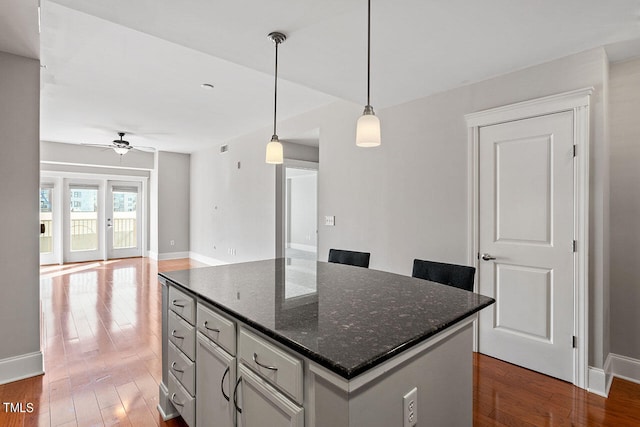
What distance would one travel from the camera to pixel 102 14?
2.01 m

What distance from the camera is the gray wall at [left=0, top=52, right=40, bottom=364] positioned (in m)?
2.53

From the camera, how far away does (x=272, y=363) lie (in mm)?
1184

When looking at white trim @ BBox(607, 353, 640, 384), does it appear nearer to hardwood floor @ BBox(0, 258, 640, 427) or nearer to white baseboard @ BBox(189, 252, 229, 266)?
hardwood floor @ BBox(0, 258, 640, 427)

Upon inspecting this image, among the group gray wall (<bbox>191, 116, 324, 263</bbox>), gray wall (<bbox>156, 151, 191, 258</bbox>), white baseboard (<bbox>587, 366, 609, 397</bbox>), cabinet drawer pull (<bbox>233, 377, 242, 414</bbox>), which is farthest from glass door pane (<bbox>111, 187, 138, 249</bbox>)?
Answer: white baseboard (<bbox>587, 366, 609, 397</bbox>)

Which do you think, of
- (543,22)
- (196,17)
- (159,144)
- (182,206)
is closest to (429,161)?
(543,22)

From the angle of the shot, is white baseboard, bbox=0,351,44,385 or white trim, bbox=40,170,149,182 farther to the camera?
white trim, bbox=40,170,149,182

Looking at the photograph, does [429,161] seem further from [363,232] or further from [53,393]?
[53,393]

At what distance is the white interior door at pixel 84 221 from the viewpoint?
750 centimetres

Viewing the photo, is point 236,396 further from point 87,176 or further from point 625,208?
point 87,176

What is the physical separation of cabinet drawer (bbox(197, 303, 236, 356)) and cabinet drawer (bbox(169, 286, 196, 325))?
0.24 feet

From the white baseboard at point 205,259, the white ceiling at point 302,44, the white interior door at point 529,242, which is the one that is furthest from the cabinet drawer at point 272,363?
the white baseboard at point 205,259

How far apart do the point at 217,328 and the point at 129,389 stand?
147 cm

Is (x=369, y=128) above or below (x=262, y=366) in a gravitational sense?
above

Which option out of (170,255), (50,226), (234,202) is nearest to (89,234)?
(50,226)
